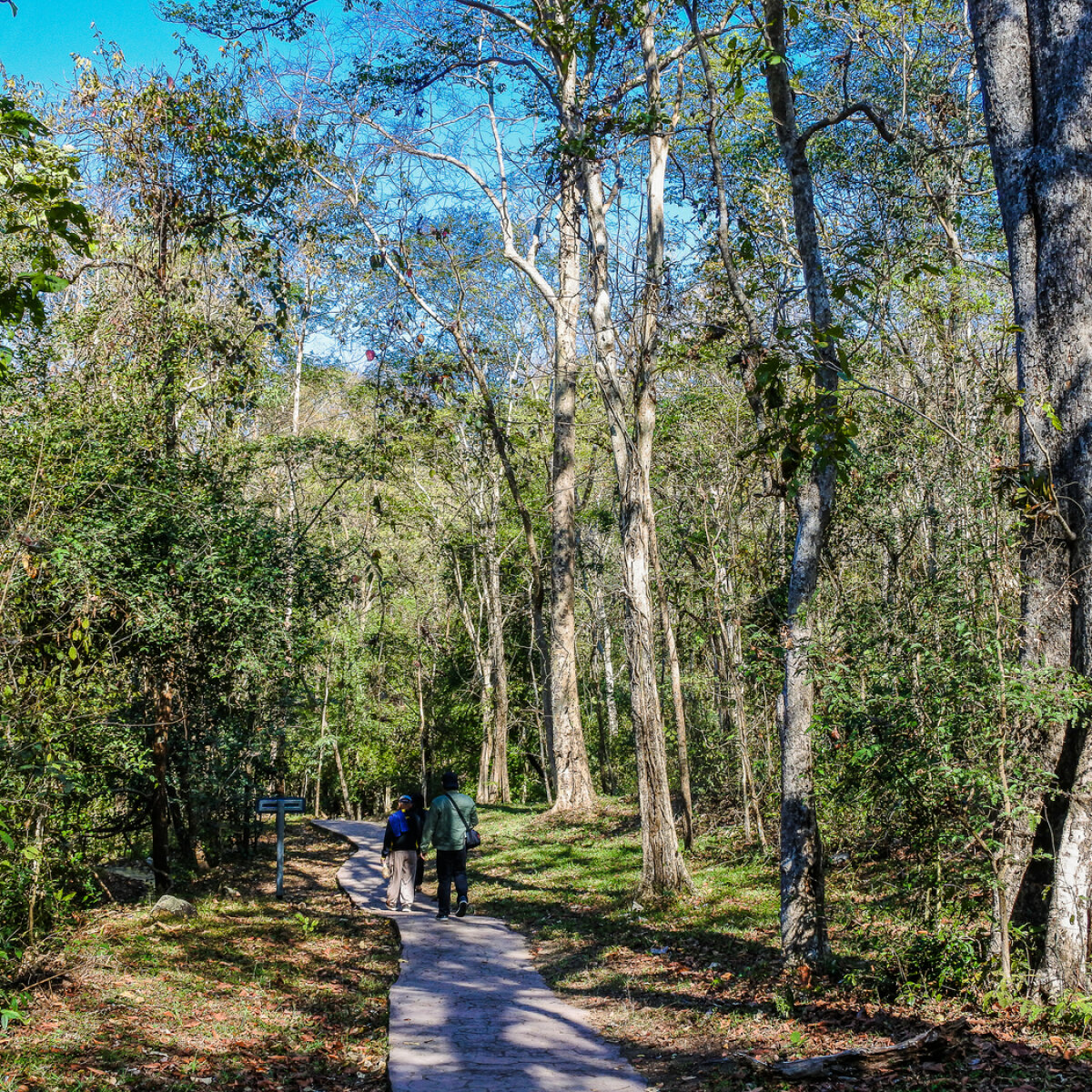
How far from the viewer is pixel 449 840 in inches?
472

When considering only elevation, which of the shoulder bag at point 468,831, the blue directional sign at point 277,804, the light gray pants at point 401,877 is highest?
the blue directional sign at point 277,804

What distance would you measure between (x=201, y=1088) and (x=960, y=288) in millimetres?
15387

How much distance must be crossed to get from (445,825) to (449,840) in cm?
19

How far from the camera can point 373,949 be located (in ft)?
35.2

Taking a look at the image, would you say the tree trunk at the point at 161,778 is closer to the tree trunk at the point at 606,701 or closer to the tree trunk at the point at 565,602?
the tree trunk at the point at 565,602

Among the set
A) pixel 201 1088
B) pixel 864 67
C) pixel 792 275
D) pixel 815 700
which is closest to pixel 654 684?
pixel 815 700

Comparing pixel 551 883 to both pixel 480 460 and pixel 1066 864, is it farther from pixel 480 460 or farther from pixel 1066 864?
pixel 480 460

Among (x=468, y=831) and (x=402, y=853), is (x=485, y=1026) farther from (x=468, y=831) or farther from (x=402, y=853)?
(x=402, y=853)

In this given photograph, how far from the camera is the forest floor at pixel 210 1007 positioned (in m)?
6.11

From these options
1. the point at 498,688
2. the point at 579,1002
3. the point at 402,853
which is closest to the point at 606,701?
the point at 498,688

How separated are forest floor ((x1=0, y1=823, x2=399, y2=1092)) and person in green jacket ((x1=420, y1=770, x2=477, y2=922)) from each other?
94 centimetres

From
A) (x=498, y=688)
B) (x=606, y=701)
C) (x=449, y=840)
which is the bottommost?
(x=449, y=840)

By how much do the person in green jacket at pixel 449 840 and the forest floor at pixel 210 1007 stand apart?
94 cm

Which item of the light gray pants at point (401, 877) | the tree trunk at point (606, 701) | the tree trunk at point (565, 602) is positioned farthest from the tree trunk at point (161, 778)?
the tree trunk at point (606, 701)
